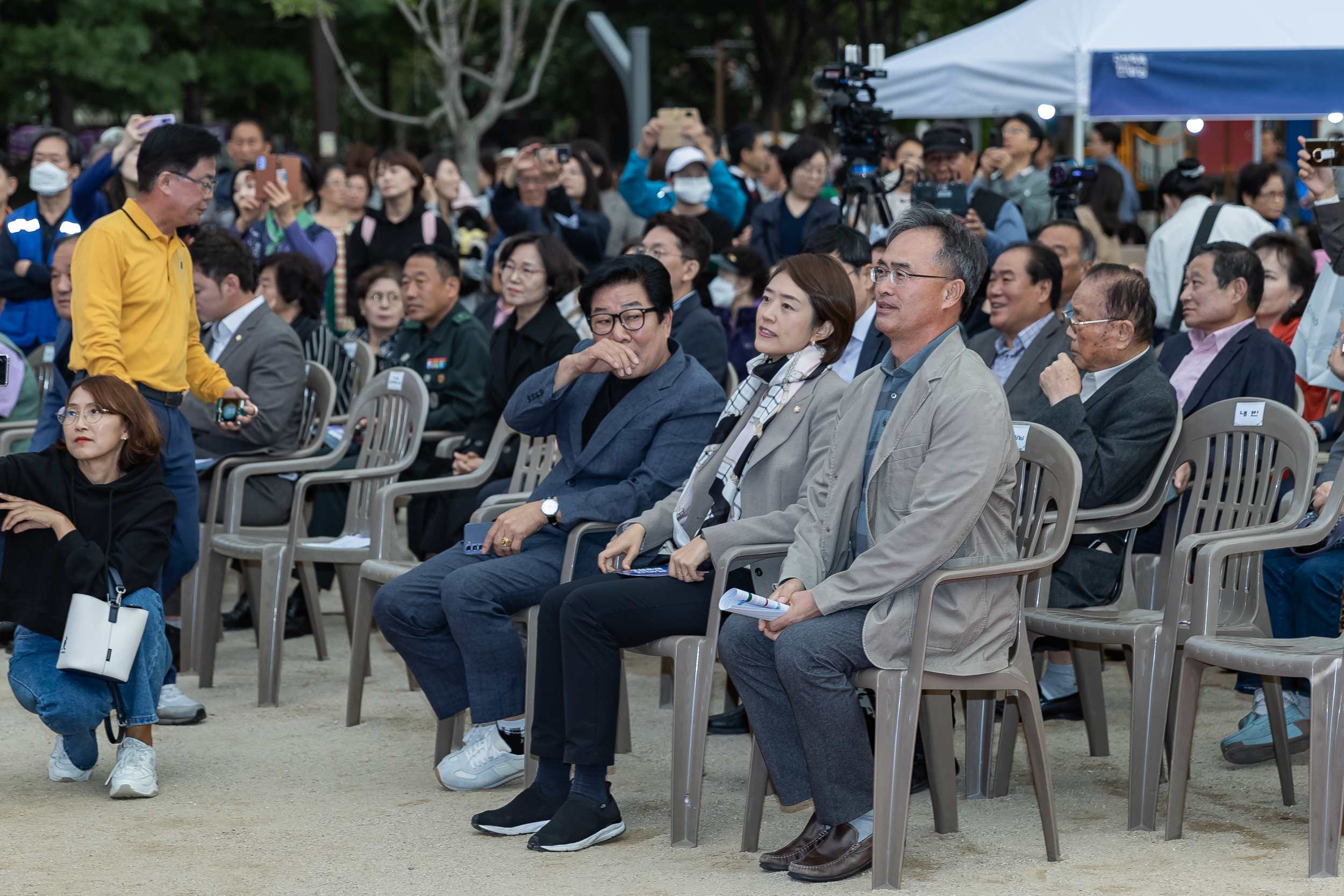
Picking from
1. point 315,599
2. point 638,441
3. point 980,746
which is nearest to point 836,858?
point 980,746

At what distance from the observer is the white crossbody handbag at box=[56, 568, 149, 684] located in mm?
3957

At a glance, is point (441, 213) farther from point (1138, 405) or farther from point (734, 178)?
point (1138, 405)

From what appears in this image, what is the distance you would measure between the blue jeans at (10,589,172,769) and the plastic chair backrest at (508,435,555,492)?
1.24 metres

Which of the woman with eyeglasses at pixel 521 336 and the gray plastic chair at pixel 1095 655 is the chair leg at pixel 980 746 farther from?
the woman with eyeglasses at pixel 521 336

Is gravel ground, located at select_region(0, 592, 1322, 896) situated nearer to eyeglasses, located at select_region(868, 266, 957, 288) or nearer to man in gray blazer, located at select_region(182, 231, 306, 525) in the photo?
man in gray blazer, located at select_region(182, 231, 306, 525)

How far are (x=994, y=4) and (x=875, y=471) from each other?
76.7 ft

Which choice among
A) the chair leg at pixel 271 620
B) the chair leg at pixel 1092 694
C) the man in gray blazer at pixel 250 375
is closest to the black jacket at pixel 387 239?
the man in gray blazer at pixel 250 375

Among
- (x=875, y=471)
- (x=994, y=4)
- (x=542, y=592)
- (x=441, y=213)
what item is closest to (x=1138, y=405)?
(x=875, y=471)

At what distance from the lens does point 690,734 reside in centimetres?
371

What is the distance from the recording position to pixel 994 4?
25.2 m

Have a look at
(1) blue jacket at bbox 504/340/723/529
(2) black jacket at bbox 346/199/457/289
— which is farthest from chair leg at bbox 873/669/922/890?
(2) black jacket at bbox 346/199/457/289

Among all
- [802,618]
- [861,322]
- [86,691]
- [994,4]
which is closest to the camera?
[802,618]

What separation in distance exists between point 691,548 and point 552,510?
59 cm

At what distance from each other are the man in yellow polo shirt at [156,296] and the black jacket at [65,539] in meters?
0.31
